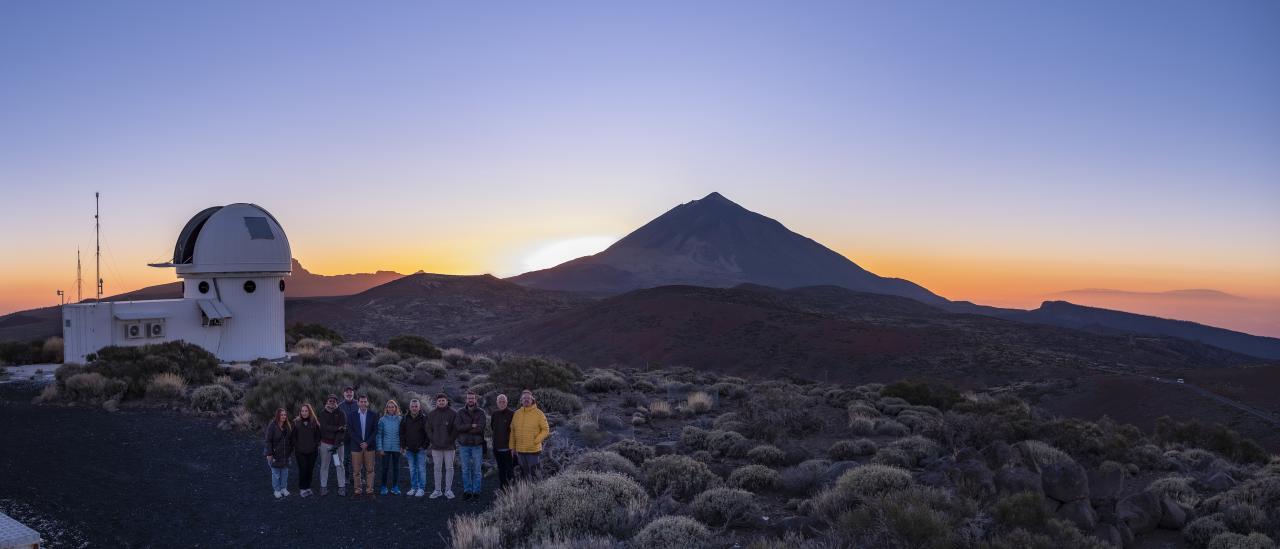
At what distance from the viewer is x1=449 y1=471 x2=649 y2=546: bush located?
22.5 ft

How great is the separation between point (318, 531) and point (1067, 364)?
109 feet

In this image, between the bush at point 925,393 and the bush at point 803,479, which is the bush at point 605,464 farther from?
the bush at point 925,393

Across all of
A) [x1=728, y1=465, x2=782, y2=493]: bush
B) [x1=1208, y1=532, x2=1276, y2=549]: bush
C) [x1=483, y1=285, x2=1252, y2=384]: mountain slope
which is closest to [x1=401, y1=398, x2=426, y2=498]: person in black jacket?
[x1=728, y1=465, x2=782, y2=493]: bush

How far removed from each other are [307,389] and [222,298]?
404 inches

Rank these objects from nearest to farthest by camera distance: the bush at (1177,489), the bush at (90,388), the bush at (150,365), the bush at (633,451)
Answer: the bush at (1177,489)
the bush at (633,451)
the bush at (90,388)
the bush at (150,365)

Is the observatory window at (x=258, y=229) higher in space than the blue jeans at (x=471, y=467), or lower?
higher

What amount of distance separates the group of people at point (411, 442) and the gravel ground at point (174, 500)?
0.27 metres

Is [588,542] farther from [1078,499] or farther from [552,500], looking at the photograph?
[1078,499]

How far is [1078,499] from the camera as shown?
815 cm

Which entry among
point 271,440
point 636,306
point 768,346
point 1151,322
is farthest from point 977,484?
point 1151,322

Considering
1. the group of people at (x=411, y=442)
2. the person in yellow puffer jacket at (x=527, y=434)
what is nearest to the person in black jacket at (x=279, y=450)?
the group of people at (x=411, y=442)

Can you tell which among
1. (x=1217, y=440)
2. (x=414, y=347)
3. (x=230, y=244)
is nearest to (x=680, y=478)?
(x=1217, y=440)

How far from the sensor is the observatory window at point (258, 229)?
72.1ft

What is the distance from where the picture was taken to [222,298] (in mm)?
21906
